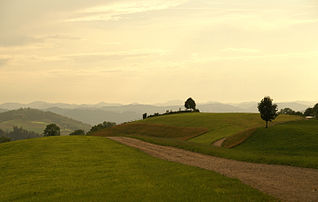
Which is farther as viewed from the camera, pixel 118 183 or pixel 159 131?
pixel 159 131

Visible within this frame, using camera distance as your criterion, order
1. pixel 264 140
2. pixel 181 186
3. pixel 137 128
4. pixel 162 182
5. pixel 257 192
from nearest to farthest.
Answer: pixel 257 192, pixel 181 186, pixel 162 182, pixel 264 140, pixel 137 128

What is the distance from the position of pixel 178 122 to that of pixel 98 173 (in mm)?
84202

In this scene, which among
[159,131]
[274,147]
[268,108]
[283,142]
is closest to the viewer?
[274,147]

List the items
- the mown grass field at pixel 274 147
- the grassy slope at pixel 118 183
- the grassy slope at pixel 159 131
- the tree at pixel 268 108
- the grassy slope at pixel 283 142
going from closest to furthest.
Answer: the grassy slope at pixel 118 183, the mown grass field at pixel 274 147, the grassy slope at pixel 283 142, the tree at pixel 268 108, the grassy slope at pixel 159 131

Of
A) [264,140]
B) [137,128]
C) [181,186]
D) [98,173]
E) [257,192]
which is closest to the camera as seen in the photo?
[257,192]

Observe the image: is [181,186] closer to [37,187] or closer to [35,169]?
[37,187]

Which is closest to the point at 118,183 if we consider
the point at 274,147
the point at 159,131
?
the point at 274,147

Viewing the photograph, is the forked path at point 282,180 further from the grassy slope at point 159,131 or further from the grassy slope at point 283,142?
the grassy slope at point 159,131

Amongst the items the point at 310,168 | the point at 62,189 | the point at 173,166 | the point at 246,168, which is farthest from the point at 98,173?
the point at 310,168

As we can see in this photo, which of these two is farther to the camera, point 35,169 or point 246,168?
point 35,169

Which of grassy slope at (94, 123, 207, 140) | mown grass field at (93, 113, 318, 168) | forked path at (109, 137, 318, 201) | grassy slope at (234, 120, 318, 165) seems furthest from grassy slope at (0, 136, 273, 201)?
grassy slope at (94, 123, 207, 140)

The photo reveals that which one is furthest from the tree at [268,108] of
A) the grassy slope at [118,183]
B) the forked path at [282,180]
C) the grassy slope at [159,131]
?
the grassy slope at [118,183]

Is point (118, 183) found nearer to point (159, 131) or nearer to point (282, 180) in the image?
point (282, 180)

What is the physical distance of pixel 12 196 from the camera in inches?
848
